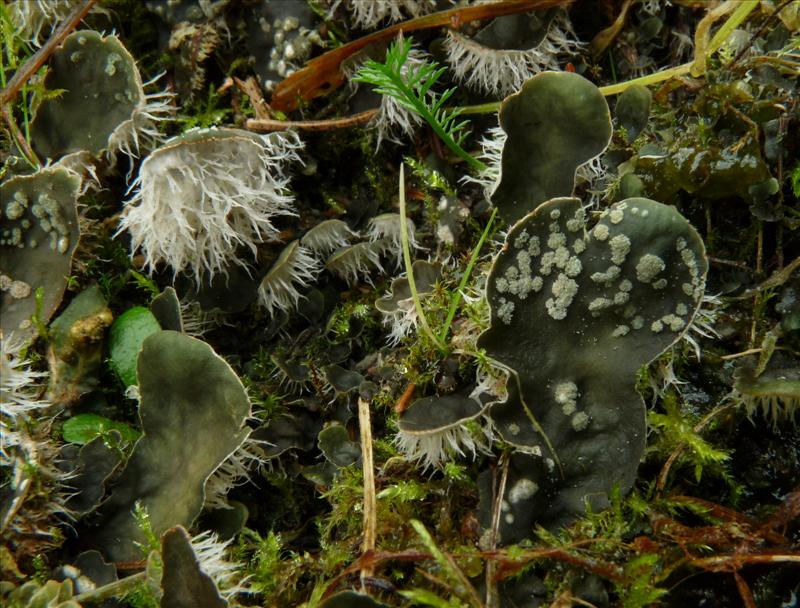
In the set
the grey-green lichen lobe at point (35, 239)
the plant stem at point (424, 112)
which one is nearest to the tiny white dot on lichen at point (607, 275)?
the plant stem at point (424, 112)

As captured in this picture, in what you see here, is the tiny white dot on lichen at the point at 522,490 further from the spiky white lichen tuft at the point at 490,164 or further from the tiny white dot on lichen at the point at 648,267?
the spiky white lichen tuft at the point at 490,164

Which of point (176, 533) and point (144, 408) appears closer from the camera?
point (176, 533)

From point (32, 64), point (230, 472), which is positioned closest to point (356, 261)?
point (230, 472)

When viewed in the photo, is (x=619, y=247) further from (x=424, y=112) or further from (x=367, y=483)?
(x=367, y=483)

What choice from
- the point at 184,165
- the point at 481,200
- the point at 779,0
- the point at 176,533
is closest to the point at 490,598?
the point at 176,533

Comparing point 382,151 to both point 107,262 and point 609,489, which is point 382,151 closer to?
point 107,262

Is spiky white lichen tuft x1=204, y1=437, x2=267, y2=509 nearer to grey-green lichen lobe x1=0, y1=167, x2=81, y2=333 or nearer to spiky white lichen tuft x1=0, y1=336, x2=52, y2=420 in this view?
spiky white lichen tuft x1=0, y1=336, x2=52, y2=420

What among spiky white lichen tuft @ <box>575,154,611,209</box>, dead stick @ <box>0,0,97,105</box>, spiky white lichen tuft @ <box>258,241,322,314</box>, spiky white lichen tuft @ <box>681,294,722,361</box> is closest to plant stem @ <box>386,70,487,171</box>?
spiky white lichen tuft @ <box>575,154,611,209</box>

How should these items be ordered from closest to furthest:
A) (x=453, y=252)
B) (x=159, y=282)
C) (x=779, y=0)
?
1. (x=779, y=0)
2. (x=453, y=252)
3. (x=159, y=282)
